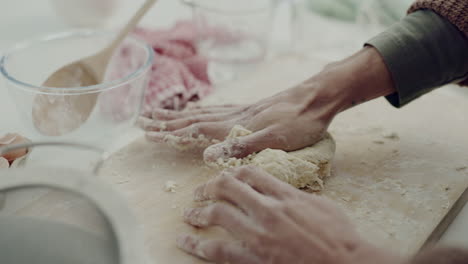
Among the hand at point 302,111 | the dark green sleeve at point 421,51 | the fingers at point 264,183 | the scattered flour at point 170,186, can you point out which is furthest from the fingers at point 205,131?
the dark green sleeve at point 421,51

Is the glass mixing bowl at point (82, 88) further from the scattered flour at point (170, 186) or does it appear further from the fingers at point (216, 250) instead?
the fingers at point (216, 250)

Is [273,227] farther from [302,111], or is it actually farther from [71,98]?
[71,98]

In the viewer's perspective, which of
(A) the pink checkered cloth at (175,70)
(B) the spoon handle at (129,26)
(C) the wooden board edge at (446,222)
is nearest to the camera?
(C) the wooden board edge at (446,222)

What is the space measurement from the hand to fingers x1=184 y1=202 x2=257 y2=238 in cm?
21

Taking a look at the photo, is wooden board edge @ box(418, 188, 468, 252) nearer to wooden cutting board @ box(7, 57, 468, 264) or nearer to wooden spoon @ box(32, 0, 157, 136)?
wooden cutting board @ box(7, 57, 468, 264)

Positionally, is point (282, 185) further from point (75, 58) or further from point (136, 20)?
point (75, 58)

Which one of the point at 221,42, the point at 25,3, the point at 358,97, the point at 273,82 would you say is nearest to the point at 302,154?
the point at 358,97

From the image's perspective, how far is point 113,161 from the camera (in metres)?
1.09

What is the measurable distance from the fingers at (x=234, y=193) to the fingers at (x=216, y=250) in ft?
0.21

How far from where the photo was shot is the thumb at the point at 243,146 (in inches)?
38.1

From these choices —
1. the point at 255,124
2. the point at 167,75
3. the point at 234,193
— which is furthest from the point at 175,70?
the point at 234,193

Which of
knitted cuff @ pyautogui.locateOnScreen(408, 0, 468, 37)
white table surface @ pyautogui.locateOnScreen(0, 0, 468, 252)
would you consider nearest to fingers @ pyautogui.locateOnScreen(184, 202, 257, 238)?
knitted cuff @ pyautogui.locateOnScreen(408, 0, 468, 37)

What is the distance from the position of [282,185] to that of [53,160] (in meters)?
0.42

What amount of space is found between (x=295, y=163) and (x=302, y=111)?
14cm
